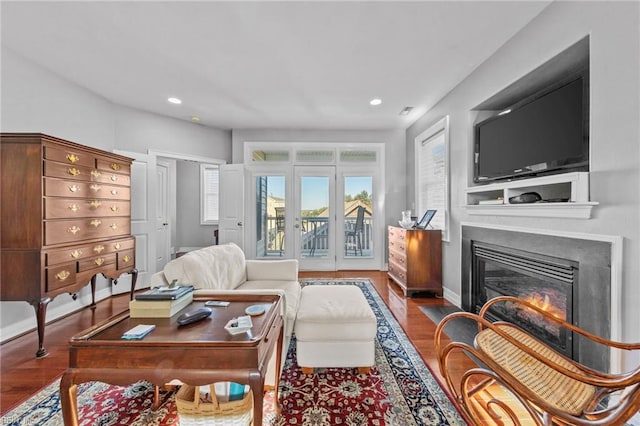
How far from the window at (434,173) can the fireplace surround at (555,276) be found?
0.78 meters

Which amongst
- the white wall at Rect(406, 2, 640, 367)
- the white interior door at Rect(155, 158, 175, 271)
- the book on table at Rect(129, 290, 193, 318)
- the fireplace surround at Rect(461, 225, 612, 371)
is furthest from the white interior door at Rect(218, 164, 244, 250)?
the white wall at Rect(406, 2, 640, 367)

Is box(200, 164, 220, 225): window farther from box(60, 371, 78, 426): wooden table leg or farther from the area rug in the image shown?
box(60, 371, 78, 426): wooden table leg

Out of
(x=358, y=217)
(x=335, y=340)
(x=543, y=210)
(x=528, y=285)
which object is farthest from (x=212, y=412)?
(x=358, y=217)

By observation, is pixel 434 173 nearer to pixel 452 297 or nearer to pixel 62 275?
pixel 452 297

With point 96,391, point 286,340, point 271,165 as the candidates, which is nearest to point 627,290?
point 286,340

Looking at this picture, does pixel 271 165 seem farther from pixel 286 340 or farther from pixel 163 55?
pixel 286 340

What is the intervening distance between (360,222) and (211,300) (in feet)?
12.3

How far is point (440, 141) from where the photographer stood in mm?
3736

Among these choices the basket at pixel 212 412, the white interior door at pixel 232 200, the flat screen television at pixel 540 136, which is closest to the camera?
the basket at pixel 212 412

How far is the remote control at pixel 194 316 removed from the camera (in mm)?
1214

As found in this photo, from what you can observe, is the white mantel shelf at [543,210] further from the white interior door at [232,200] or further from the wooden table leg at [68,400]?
the white interior door at [232,200]

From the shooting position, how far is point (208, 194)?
250 inches

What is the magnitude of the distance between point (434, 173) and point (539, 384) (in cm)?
313

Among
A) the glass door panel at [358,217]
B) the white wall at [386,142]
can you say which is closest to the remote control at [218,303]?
the glass door panel at [358,217]
